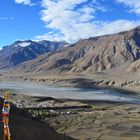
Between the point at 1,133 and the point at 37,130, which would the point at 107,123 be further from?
the point at 1,133

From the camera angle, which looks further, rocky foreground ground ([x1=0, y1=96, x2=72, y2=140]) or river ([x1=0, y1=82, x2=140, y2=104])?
river ([x1=0, y1=82, x2=140, y2=104])

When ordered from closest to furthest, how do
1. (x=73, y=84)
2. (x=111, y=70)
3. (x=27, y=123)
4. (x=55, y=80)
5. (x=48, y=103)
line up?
(x=27, y=123) < (x=48, y=103) < (x=73, y=84) < (x=55, y=80) < (x=111, y=70)

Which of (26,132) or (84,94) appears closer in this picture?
(26,132)

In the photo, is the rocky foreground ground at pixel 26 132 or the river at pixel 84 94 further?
the river at pixel 84 94

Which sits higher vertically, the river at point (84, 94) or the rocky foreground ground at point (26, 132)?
the river at point (84, 94)

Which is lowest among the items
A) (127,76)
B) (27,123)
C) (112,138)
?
(112,138)

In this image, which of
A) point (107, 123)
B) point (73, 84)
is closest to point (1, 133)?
point (107, 123)

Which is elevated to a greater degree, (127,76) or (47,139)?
(127,76)

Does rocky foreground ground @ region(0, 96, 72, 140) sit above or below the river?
below

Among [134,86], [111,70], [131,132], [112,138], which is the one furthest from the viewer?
[111,70]

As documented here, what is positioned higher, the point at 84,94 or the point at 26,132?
the point at 84,94

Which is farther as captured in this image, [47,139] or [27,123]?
[27,123]
